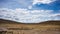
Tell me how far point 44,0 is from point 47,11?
147 millimetres

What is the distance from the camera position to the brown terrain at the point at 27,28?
151 centimetres

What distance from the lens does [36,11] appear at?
4.96 ft

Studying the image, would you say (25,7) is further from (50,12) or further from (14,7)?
(50,12)

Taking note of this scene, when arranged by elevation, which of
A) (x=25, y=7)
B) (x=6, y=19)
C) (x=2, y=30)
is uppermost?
(x=25, y=7)

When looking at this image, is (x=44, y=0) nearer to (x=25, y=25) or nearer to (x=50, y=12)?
(x=50, y=12)

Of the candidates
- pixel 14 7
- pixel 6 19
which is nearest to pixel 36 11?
pixel 14 7

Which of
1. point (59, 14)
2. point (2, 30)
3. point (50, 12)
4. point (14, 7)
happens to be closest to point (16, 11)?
point (14, 7)

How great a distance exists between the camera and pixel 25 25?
1515 millimetres

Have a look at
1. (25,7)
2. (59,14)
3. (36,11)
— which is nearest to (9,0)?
(25,7)

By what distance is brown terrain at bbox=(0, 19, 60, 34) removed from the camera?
4.94 feet

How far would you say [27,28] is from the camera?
59.6 inches

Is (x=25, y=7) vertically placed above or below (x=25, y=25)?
above

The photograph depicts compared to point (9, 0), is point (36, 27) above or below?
below

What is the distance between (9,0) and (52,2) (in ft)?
1.77
